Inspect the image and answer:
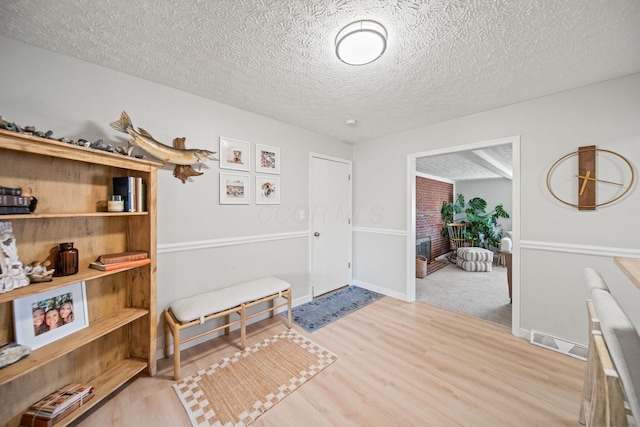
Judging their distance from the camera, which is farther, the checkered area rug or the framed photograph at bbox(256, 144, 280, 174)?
the framed photograph at bbox(256, 144, 280, 174)

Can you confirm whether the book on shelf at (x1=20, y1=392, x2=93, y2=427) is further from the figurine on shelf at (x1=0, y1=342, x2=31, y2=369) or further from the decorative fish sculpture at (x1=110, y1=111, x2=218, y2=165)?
the decorative fish sculpture at (x1=110, y1=111, x2=218, y2=165)

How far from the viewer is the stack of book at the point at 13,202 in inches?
43.6

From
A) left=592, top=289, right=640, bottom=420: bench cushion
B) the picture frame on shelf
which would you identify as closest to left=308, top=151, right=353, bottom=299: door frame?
the picture frame on shelf

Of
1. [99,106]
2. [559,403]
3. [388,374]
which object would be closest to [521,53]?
[559,403]

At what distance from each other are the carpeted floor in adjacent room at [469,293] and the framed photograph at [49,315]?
3491mm

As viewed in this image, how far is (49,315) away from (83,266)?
1.06 ft

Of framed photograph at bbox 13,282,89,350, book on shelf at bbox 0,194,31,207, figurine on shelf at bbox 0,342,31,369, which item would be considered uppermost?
book on shelf at bbox 0,194,31,207

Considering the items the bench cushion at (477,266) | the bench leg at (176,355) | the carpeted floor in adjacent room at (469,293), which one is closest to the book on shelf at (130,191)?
the bench leg at (176,355)

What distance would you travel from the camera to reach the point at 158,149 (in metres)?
1.80

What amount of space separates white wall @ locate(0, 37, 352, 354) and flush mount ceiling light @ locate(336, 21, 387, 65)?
1.45 m

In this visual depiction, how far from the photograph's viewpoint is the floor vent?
6.35ft

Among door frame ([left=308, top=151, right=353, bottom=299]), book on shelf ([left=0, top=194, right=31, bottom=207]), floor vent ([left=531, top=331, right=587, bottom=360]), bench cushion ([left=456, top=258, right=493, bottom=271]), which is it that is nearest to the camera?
book on shelf ([left=0, top=194, right=31, bottom=207])

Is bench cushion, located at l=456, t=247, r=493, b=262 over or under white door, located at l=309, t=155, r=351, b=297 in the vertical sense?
under

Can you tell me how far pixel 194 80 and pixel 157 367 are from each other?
2.37m
